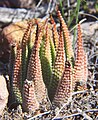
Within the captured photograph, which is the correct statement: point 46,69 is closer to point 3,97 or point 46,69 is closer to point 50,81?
point 50,81

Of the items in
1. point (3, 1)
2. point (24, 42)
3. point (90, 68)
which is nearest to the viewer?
point (24, 42)

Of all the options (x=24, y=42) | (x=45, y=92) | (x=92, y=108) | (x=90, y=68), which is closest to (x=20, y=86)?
(x=45, y=92)

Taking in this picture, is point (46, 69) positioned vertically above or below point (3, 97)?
above

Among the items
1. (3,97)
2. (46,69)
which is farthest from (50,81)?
(3,97)

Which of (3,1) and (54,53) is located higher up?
(3,1)

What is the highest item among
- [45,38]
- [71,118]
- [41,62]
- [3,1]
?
[3,1]

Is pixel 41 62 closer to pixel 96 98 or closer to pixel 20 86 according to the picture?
pixel 20 86

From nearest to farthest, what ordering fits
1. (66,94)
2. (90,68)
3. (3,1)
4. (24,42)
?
(66,94)
(24,42)
(90,68)
(3,1)

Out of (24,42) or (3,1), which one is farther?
(3,1)
